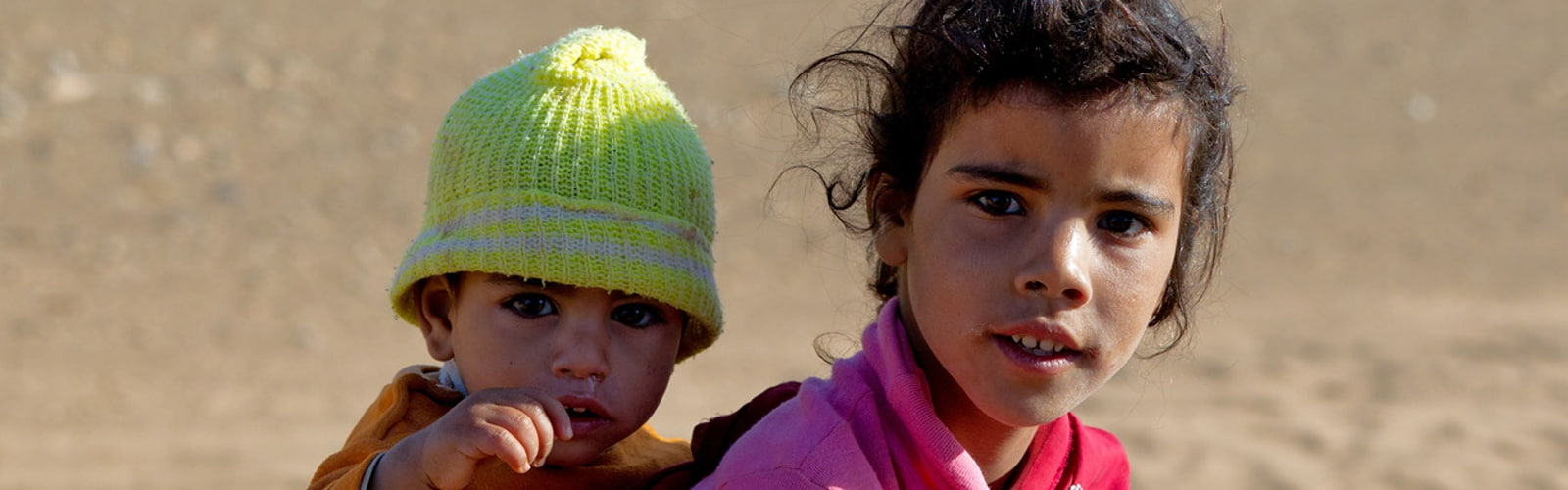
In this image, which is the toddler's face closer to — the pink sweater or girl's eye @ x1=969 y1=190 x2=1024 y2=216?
the pink sweater

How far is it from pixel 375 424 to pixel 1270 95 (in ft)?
36.6

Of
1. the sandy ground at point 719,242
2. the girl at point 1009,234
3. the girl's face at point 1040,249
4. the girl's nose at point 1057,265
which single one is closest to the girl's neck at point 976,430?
the girl at point 1009,234

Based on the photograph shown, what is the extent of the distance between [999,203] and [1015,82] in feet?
0.54

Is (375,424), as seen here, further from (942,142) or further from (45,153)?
(45,153)

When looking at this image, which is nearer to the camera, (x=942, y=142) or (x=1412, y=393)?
(x=942, y=142)

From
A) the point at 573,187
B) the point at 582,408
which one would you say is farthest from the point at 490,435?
the point at 573,187

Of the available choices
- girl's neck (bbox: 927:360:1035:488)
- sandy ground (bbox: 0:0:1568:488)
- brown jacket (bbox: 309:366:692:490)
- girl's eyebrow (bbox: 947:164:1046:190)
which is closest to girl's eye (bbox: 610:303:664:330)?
brown jacket (bbox: 309:366:692:490)

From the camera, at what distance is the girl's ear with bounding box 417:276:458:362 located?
287 centimetres

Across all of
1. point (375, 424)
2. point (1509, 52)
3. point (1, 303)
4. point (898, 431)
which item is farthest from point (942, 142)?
point (1509, 52)

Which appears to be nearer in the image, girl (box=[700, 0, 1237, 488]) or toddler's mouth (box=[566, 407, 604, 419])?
girl (box=[700, 0, 1237, 488])

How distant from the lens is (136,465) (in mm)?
6887

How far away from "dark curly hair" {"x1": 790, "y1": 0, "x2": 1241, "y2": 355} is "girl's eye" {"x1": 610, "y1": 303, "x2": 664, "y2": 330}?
331 mm

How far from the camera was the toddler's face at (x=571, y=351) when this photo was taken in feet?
8.70

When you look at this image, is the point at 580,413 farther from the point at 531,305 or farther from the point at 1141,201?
the point at 1141,201
